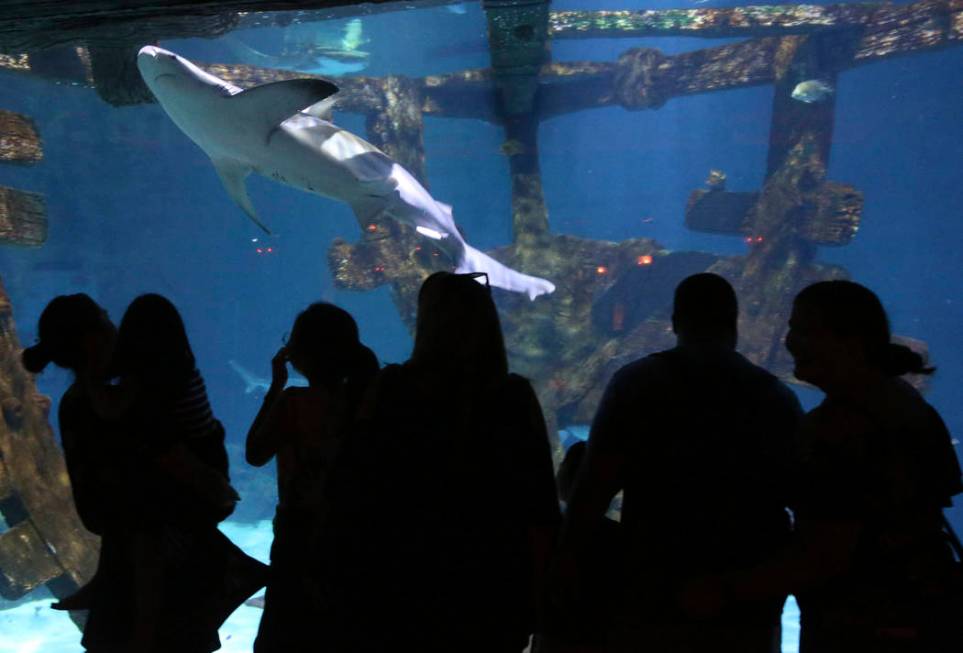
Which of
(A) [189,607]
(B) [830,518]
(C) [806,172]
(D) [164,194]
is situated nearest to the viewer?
(B) [830,518]

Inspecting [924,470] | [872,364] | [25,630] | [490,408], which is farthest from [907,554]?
[25,630]

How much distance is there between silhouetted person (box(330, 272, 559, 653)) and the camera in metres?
1.96

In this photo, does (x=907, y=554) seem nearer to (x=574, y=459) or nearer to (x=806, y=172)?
(x=574, y=459)

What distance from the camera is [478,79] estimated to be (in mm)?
11852

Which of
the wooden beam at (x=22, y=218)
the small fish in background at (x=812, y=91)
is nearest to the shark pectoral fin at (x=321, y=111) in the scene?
the wooden beam at (x=22, y=218)

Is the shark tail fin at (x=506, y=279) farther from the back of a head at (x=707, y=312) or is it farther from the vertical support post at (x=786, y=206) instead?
the back of a head at (x=707, y=312)

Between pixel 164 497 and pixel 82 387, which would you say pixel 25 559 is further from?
pixel 164 497

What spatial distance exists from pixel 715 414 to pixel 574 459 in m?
0.59

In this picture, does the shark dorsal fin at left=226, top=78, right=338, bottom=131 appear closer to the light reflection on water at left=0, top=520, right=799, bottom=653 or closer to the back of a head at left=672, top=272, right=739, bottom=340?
the back of a head at left=672, top=272, right=739, bottom=340

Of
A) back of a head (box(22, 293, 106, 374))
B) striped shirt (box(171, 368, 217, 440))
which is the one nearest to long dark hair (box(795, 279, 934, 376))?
striped shirt (box(171, 368, 217, 440))

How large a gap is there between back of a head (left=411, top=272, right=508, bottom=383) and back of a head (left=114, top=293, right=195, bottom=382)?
33.9 inches

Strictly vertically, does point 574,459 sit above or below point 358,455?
below

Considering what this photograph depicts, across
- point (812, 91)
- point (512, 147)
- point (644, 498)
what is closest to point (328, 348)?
point (644, 498)

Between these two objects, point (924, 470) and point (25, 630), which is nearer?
point (924, 470)
